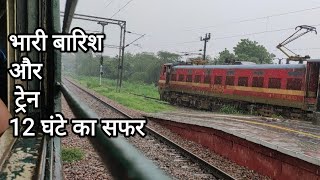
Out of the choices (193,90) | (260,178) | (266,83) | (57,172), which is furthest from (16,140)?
(193,90)

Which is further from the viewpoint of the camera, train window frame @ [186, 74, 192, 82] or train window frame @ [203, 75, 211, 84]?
train window frame @ [186, 74, 192, 82]

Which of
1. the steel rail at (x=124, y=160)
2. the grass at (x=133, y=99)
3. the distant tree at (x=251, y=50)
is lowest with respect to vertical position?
the grass at (x=133, y=99)

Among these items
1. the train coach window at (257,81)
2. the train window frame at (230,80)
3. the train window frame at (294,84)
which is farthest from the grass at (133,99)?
the train window frame at (294,84)

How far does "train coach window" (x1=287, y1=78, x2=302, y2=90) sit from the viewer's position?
16.6 metres

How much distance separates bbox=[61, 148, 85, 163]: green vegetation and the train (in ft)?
37.5

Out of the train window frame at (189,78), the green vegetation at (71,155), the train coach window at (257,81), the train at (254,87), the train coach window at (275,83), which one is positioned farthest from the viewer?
the train window frame at (189,78)

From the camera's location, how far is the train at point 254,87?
1631cm

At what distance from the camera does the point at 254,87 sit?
1942cm

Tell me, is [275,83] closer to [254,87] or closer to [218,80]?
[254,87]

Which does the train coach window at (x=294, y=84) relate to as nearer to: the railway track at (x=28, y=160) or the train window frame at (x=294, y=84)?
the train window frame at (x=294, y=84)

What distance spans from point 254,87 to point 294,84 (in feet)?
9.18

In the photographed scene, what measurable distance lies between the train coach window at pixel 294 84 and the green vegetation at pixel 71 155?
1166 cm

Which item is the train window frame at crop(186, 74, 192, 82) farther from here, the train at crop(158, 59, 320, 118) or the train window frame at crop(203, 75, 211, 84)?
the train window frame at crop(203, 75, 211, 84)

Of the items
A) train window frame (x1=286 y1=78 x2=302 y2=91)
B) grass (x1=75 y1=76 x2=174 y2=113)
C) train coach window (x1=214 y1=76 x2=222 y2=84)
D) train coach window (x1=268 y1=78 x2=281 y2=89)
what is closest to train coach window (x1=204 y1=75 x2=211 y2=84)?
train coach window (x1=214 y1=76 x2=222 y2=84)
